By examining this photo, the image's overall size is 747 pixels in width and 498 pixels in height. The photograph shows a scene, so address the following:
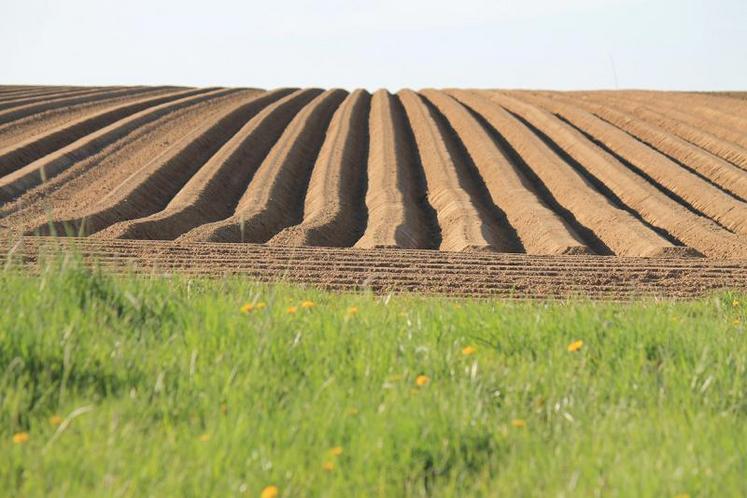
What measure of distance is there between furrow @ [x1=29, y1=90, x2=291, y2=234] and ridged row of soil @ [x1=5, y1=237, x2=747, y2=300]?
1109mm

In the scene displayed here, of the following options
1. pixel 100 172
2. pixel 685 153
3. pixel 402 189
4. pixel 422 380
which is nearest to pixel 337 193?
pixel 402 189

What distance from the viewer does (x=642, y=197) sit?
18250 millimetres

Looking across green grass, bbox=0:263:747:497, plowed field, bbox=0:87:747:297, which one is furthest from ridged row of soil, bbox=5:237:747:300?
green grass, bbox=0:263:747:497

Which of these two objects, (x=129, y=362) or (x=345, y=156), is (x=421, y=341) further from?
(x=345, y=156)

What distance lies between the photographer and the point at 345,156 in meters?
23.5

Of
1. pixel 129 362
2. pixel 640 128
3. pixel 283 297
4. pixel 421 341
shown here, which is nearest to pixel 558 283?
pixel 283 297

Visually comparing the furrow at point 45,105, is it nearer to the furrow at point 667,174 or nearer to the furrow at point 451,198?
the furrow at point 451,198

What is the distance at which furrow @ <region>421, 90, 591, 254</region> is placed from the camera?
45.8 ft

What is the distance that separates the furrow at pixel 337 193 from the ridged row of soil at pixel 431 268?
241cm

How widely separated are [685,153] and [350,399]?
71.2ft

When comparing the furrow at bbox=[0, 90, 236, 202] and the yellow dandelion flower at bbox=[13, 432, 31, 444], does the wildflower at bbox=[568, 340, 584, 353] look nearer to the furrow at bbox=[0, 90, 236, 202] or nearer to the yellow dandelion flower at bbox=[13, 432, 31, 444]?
the yellow dandelion flower at bbox=[13, 432, 31, 444]

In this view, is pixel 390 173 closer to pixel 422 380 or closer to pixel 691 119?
pixel 691 119

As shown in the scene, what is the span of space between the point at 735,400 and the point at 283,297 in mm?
2649

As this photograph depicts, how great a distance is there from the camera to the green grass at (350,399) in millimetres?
2830
